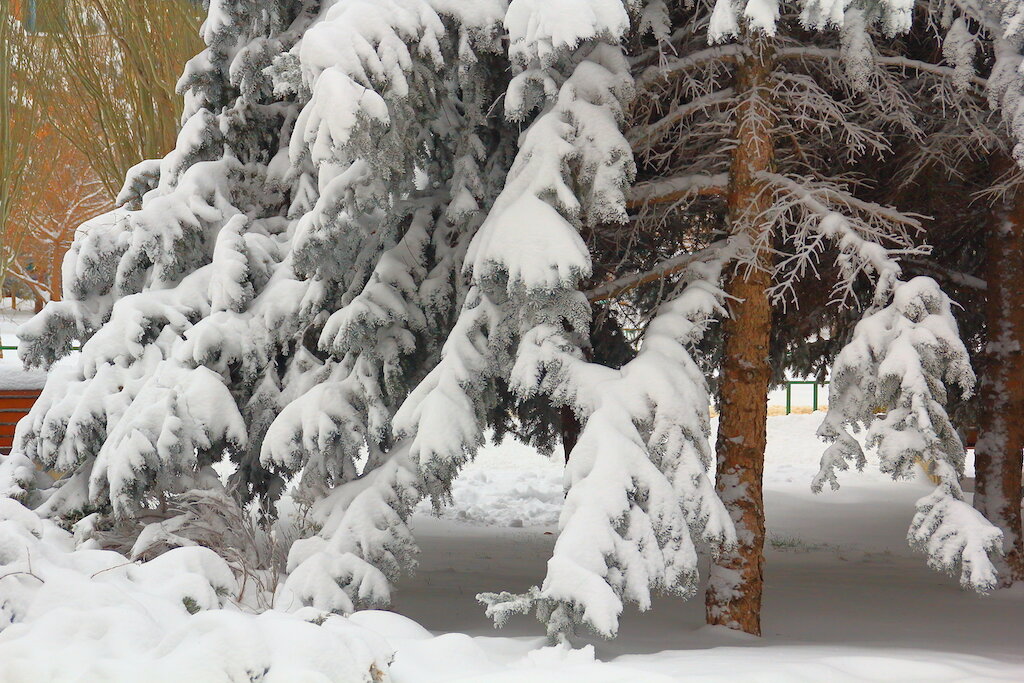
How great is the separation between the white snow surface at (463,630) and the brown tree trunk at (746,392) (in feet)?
1.01

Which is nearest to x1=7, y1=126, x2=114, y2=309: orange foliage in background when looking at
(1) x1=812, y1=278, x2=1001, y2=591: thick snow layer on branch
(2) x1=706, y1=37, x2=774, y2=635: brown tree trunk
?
(2) x1=706, y1=37, x2=774, y2=635: brown tree trunk

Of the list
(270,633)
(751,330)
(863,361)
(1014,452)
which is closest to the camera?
(270,633)

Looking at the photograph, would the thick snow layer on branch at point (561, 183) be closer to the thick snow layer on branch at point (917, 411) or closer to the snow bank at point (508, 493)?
the thick snow layer on branch at point (917, 411)

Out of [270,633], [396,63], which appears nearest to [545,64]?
[396,63]

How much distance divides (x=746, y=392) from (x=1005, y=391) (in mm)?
3219

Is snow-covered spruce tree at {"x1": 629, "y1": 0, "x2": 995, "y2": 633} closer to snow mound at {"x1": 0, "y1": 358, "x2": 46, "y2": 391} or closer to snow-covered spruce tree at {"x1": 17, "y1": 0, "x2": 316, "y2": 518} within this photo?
snow-covered spruce tree at {"x1": 17, "y1": 0, "x2": 316, "y2": 518}

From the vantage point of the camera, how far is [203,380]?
5520 millimetres

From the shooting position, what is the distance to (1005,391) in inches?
300

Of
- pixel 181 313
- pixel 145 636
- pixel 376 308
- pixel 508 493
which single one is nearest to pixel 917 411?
pixel 376 308

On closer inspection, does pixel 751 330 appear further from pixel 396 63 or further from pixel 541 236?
pixel 396 63

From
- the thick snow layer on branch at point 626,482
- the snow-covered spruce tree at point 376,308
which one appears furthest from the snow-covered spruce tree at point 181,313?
the thick snow layer on branch at point 626,482

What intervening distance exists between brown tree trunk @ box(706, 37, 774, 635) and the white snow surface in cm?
31

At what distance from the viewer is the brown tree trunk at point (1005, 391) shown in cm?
746

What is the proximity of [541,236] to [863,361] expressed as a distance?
206 cm
